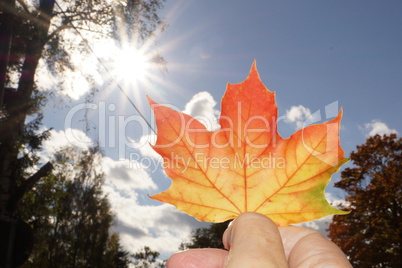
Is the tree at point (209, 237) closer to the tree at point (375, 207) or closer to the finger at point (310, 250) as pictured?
the tree at point (375, 207)

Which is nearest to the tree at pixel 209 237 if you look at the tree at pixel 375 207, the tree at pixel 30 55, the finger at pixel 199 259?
A: the tree at pixel 375 207

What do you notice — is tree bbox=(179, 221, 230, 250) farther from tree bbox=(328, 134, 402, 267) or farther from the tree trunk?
the tree trunk

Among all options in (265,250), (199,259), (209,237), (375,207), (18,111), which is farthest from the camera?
(209,237)

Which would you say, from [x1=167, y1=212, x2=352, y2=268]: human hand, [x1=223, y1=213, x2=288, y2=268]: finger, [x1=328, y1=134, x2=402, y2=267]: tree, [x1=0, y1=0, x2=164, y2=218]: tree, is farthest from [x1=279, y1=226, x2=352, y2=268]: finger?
[x1=328, y1=134, x2=402, y2=267]: tree

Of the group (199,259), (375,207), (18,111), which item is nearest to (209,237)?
(375,207)

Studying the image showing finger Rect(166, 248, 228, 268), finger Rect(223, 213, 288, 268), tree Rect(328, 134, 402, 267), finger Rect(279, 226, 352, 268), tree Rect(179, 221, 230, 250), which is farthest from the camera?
tree Rect(179, 221, 230, 250)

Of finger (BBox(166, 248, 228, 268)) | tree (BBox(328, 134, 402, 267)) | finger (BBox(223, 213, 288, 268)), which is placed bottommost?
finger (BBox(223, 213, 288, 268))

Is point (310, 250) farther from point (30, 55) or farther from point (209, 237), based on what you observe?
point (209, 237)
